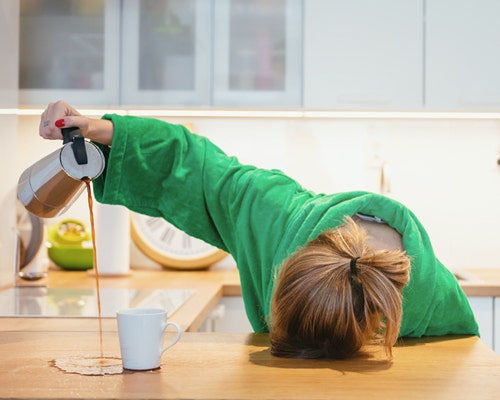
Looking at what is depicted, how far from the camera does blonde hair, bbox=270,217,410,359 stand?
125cm

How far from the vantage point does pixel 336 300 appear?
1245 mm

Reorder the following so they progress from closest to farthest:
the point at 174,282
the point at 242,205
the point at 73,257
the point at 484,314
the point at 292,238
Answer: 1. the point at 292,238
2. the point at 242,205
3. the point at 484,314
4. the point at 174,282
5. the point at 73,257

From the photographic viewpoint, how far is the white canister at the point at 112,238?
2822 mm

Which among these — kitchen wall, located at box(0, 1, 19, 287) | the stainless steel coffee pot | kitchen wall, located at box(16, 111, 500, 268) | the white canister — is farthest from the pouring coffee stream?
kitchen wall, located at box(16, 111, 500, 268)

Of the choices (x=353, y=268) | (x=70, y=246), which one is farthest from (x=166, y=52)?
(x=353, y=268)

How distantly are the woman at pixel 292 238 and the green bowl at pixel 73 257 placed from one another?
1297 mm

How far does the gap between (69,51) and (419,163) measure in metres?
1.28

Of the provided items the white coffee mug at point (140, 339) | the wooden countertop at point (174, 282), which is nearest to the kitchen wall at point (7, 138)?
the wooden countertop at point (174, 282)

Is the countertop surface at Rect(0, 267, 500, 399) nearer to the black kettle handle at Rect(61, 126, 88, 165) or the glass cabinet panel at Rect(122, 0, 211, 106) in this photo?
the black kettle handle at Rect(61, 126, 88, 165)

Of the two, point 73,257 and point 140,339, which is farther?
point 73,257

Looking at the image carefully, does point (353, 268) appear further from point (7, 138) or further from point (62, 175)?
point (7, 138)

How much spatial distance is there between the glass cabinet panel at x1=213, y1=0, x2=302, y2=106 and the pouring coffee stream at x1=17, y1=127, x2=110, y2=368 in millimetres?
1253

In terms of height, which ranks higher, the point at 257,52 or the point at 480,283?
the point at 257,52

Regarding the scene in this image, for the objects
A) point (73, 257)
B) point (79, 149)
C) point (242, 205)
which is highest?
point (79, 149)
